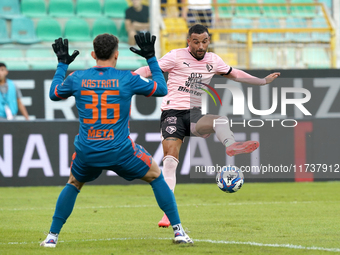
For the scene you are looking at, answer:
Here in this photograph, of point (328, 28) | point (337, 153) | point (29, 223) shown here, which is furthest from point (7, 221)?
point (328, 28)

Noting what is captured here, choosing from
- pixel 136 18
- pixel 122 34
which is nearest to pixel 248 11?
pixel 136 18

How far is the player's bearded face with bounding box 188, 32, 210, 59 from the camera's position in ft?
21.6

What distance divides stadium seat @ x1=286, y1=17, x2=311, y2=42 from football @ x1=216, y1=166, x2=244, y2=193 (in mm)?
8175

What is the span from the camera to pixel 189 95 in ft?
22.3

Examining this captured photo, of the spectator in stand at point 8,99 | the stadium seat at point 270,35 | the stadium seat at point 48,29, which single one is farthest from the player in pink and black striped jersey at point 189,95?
the stadium seat at point 48,29

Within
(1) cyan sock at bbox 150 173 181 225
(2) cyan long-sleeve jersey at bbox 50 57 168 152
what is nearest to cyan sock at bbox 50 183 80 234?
(2) cyan long-sleeve jersey at bbox 50 57 168 152

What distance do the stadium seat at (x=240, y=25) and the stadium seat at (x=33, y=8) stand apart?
522 centimetres

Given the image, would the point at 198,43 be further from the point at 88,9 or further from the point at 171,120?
the point at 88,9

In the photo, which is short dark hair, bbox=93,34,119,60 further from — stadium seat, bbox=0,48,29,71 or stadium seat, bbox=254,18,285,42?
stadium seat, bbox=254,18,285,42

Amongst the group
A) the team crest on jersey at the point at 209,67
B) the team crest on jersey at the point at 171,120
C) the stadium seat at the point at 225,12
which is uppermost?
the stadium seat at the point at 225,12

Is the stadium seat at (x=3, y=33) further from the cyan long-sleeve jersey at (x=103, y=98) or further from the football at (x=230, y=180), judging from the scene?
the cyan long-sleeve jersey at (x=103, y=98)

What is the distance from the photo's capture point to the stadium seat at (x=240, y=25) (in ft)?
47.6

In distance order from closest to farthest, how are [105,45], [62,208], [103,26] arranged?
[105,45] < [62,208] < [103,26]

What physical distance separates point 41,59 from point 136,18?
2.81m
